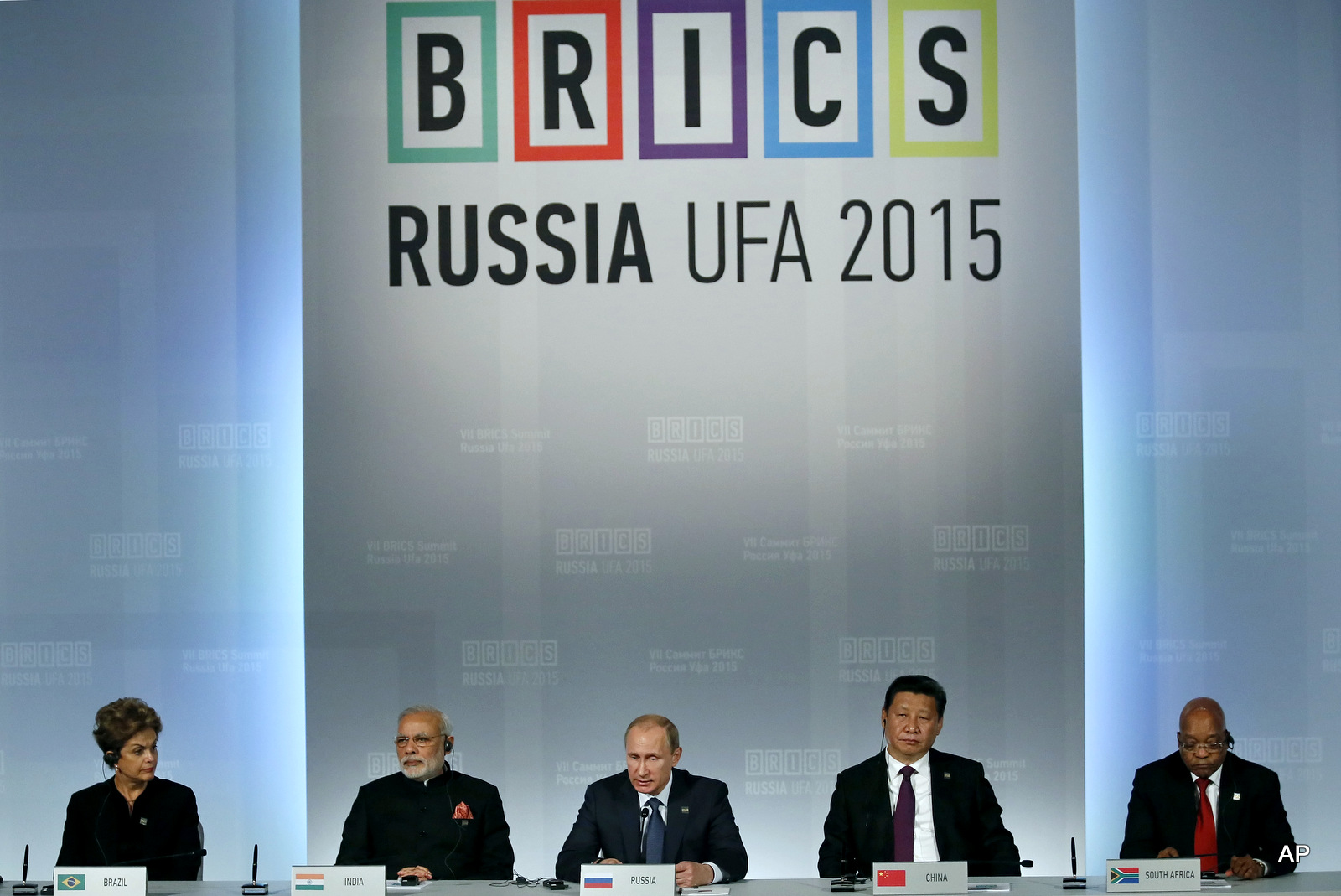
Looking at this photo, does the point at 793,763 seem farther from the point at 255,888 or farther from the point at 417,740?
the point at 255,888

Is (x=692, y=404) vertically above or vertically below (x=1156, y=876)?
above

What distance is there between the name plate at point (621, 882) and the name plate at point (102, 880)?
114cm

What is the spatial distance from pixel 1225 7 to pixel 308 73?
3.51 m

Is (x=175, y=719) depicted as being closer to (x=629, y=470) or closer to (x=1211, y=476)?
(x=629, y=470)

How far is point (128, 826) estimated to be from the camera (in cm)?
404

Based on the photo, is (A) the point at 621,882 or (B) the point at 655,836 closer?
(A) the point at 621,882

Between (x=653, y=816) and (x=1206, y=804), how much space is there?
1.73 m

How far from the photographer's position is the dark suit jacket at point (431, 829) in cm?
401

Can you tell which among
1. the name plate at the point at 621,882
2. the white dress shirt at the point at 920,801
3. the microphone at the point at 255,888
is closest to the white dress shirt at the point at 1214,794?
the white dress shirt at the point at 920,801

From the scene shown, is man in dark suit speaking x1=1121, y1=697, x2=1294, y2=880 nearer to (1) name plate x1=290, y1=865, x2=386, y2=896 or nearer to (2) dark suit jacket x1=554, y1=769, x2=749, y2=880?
(2) dark suit jacket x1=554, y1=769, x2=749, y2=880

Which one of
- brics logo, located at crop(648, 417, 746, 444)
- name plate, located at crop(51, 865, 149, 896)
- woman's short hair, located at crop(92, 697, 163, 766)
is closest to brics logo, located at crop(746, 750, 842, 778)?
brics logo, located at crop(648, 417, 746, 444)

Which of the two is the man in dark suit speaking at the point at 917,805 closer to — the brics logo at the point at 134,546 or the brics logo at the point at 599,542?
the brics logo at the point at 599,542

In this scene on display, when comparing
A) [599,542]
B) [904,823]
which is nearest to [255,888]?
[599,542]

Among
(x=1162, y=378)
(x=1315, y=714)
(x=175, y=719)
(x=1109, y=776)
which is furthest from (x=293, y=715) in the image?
(x=1315, y=714)
